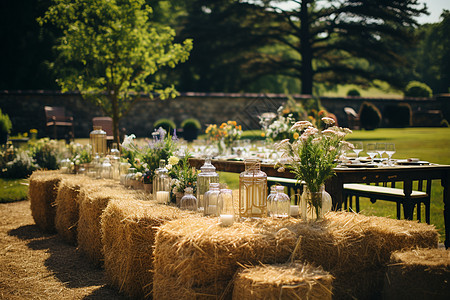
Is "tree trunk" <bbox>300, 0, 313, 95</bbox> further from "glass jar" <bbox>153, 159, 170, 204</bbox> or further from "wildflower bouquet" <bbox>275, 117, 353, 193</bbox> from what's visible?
"wildflower bouquet" <bbox>275, 117, 353, 193</bbox>

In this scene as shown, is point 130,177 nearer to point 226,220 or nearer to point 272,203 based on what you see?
point 272,203

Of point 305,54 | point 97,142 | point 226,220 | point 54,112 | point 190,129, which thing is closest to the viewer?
point 226,220

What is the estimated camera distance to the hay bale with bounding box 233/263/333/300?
2.13 m

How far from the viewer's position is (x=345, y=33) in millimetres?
23719

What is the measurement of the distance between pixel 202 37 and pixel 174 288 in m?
23.9

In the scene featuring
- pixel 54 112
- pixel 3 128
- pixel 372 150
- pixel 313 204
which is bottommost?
pixel 313 204

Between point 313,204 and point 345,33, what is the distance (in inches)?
889

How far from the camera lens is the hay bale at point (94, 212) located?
4.16 m

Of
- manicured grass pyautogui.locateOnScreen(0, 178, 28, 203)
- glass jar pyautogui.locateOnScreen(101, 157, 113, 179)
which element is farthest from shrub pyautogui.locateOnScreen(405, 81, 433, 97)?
glass jar pyautogui.locateOnScreen(101, 157, 113, 179)

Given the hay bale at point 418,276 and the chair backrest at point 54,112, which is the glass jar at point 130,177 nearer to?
the hay bale at point 418,276

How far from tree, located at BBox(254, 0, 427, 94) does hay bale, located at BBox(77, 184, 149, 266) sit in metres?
20.8

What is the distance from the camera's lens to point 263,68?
2611 centimetres

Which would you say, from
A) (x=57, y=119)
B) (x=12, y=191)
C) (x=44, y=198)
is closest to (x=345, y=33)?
(x=57, y=119)

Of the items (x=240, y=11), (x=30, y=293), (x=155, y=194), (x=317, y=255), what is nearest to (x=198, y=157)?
(x=155, y=194)
